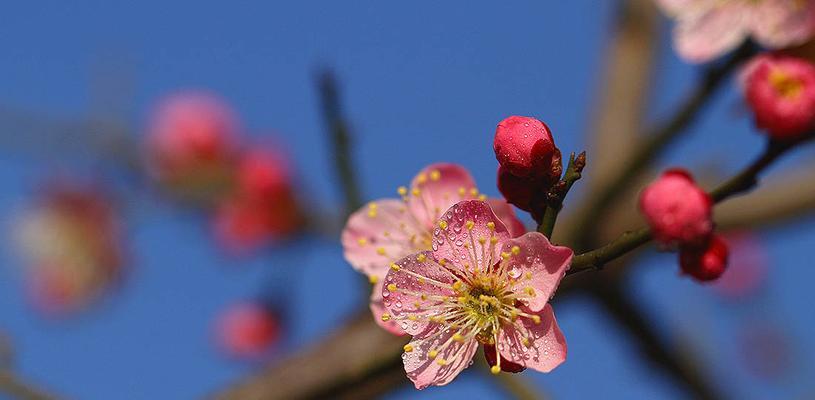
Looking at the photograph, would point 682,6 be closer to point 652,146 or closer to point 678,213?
point 652,146

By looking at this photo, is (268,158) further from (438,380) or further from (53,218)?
(438,380)

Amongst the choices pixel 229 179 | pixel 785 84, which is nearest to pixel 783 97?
pixel 785 84

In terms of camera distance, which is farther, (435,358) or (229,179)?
(229,179)

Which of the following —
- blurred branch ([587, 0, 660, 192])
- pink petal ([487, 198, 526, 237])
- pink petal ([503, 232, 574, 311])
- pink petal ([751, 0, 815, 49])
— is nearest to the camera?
pink petal ([503, 232, 574, 311])

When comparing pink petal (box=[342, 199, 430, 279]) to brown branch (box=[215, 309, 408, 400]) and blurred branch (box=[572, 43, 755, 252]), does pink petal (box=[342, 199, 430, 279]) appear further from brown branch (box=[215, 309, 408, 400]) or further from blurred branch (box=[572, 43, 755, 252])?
blurred branch (box=[572, 43, 755, 252])

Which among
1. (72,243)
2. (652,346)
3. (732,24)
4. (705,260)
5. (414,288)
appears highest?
(72,243)

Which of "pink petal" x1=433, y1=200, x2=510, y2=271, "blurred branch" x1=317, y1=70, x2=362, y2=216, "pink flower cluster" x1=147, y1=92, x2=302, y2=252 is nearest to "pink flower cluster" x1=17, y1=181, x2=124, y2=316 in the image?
"pink flower cluster" x1=147, y1=92, x2=302, y2=252

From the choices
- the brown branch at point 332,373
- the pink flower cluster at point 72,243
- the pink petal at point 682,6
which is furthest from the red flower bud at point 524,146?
the pink flower cluster at point 72,243
